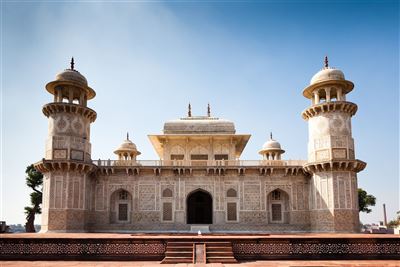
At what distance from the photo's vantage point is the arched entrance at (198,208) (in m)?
24.8

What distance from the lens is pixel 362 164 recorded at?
69.6 ft

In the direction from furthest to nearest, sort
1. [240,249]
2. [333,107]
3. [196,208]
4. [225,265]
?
[196,208] < [333,107] < [240,249] < [225,265]

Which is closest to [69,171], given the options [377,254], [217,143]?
[217,143]

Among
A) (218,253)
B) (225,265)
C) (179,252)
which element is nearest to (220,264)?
(225,265)

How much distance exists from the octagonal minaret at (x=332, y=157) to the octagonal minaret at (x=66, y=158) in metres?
14.1

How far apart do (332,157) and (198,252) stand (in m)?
12.7

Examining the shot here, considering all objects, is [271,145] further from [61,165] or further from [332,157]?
[61,165]

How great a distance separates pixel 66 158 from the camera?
21188 millimetres

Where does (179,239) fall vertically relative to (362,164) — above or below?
below

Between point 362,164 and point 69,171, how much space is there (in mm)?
17555

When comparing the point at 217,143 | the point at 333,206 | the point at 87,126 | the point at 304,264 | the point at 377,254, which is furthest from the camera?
the point at 217,143

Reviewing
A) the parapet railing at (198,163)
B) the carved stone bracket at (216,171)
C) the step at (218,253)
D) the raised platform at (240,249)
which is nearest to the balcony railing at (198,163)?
the parapet railing at (198,163)

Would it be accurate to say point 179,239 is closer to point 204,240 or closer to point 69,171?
point 204,240

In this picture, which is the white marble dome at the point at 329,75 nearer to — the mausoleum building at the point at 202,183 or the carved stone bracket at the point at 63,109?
the mausoleum building at the point at 202,183
